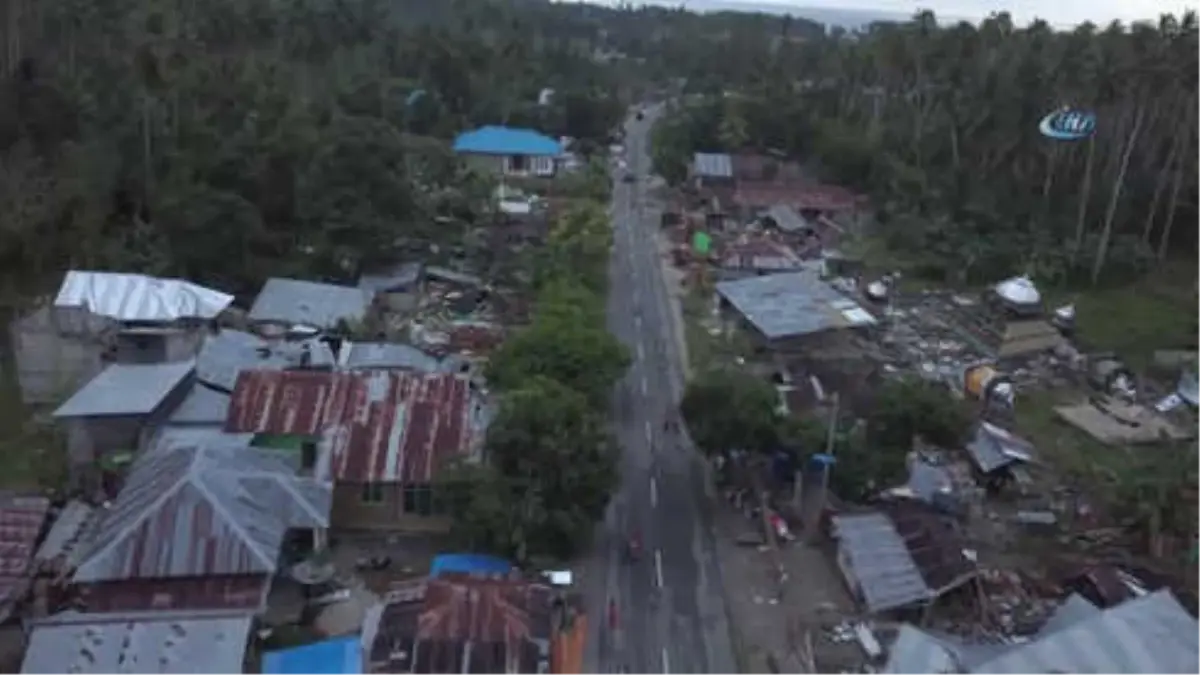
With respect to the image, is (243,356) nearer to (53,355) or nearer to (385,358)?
(385,358)

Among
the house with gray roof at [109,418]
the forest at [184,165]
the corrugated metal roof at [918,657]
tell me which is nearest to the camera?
the corrugated metal roof at [918,657]

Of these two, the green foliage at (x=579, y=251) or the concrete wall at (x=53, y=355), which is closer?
the concrete wall at (x=53, y=355)

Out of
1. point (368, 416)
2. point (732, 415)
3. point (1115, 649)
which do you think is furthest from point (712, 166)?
point (1115, 649)

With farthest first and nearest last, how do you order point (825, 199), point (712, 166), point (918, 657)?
1. point (712, 166)
2. point (825, 199)
3. point (918, 657)

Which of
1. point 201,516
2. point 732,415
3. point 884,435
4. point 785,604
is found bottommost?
point 785,604

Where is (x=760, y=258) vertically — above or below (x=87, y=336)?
below

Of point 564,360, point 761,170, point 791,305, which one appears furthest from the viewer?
point 761,170

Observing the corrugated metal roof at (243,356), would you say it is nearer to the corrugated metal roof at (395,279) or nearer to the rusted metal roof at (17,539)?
the rusted metal roof at (17,539)

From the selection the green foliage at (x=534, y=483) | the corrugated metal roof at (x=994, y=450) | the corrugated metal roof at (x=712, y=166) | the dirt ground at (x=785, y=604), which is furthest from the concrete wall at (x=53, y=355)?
the corrugated metal roof at (x=712, y=166)
